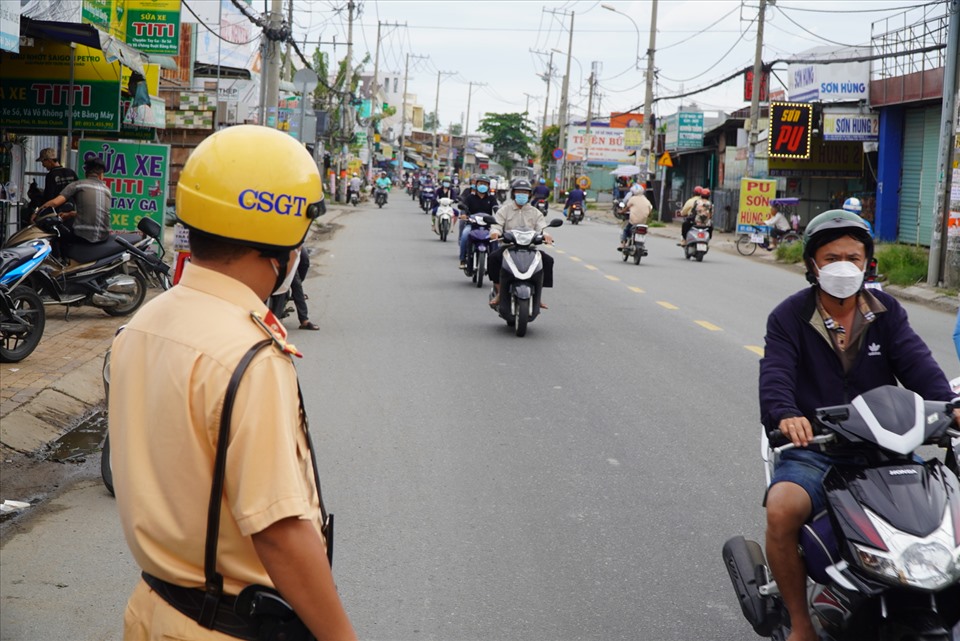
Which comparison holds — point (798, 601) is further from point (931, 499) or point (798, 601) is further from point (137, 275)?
point (137, 275)

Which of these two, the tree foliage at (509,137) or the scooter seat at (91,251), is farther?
the tree foliage at (509,137)

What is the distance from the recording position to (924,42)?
1077 inches

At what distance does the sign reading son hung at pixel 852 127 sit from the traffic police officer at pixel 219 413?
101 feet

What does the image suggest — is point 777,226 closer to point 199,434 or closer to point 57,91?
point 57,91

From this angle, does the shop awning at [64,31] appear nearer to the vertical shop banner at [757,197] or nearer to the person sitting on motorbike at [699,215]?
the person sitting on motorbike at [699,215]

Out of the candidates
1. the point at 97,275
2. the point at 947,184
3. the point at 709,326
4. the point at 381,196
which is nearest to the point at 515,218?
the point at 709,326

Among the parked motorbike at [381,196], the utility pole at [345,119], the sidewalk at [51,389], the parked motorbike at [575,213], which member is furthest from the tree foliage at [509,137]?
the sidewalk at [51,389]

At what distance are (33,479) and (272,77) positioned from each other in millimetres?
17609

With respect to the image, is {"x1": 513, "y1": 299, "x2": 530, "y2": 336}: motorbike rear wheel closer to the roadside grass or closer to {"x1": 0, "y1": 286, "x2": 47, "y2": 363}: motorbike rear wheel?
{"x1": 0, "y1": 286, "x2": 47, "y2": 363}: motorbike rear wheel

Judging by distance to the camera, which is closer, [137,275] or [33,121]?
[137,275]

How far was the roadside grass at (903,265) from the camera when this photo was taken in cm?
1998

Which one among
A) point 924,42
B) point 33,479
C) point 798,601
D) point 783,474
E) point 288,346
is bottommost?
point 33,479

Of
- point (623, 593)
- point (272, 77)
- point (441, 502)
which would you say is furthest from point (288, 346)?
point (272, 77)

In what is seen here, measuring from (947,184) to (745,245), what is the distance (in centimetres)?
1173
